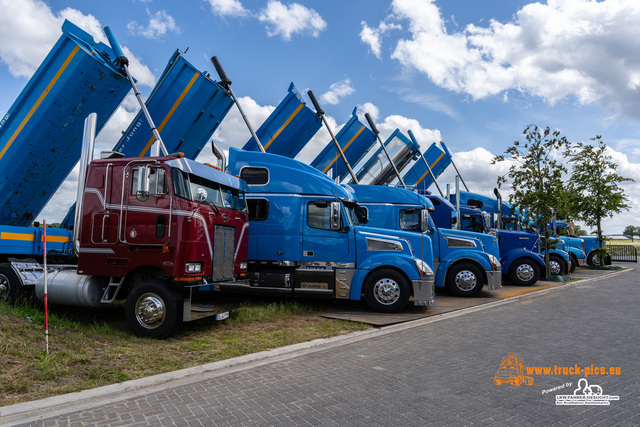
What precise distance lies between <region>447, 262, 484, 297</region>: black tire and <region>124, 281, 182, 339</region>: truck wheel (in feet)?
25.6

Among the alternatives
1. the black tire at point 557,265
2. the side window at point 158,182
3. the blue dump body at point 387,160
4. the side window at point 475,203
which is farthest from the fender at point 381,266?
the black tire at point 557,265

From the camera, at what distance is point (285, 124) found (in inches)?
536

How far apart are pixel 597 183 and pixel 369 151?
15406 mm

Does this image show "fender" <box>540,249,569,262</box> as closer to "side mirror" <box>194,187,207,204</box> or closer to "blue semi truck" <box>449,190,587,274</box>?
"blue semi truck" <box>449,190,587,274</box>

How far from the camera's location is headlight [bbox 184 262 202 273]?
6.64 meters

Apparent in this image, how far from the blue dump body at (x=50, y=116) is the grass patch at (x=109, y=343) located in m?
2.18

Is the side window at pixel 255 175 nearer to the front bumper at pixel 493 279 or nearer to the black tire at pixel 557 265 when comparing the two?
the front bumper at pixel 493 279

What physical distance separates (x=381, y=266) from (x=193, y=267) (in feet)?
13.6

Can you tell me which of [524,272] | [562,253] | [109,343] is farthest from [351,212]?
[562,253]

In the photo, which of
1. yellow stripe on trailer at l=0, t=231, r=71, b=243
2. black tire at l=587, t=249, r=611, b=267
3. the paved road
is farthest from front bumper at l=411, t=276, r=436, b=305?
black tire at l=587, t=249, r=611, b=267

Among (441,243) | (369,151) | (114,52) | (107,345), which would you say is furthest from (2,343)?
(369,151)

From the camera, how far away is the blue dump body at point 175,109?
395 inches

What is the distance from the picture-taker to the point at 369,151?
17.3m

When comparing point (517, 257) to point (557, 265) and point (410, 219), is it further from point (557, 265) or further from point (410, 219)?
point (410, 219)
